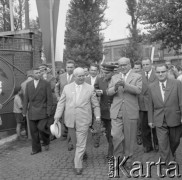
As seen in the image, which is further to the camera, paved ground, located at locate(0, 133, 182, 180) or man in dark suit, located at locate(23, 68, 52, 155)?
man in dark suit, located at locate(23, 68, 52, 155)

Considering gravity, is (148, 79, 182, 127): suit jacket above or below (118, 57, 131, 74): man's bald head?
below

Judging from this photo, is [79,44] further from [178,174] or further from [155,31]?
[178,174]

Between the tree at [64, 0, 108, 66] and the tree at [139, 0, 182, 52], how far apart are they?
5.58 meters

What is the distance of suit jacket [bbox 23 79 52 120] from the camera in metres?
6.20

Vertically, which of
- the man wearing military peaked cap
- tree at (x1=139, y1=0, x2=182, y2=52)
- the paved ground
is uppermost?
tree at (x1=139, y1=0, x2=182, y2=52)

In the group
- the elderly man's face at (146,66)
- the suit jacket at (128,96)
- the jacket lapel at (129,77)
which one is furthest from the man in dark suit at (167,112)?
the elderly man's face at (146,66)

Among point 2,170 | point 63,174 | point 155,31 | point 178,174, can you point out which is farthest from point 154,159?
point 155,31

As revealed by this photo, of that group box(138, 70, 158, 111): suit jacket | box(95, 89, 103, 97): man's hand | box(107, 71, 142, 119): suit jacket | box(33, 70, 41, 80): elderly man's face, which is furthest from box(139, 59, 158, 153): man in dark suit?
box(33, 70, 41, 80): elderly man's face

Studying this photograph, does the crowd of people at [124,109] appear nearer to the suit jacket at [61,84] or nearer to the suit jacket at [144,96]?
the suit jacket at [144,96]

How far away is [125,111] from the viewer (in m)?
4.99

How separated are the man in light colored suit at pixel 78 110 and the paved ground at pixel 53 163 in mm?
335

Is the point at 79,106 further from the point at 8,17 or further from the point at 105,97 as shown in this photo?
the point at 8,17

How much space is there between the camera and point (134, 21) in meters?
36.2

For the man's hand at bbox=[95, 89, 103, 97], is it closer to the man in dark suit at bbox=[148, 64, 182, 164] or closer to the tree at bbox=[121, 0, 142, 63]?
the man in dark suit at bbox=[148, 64, 182, 164]
